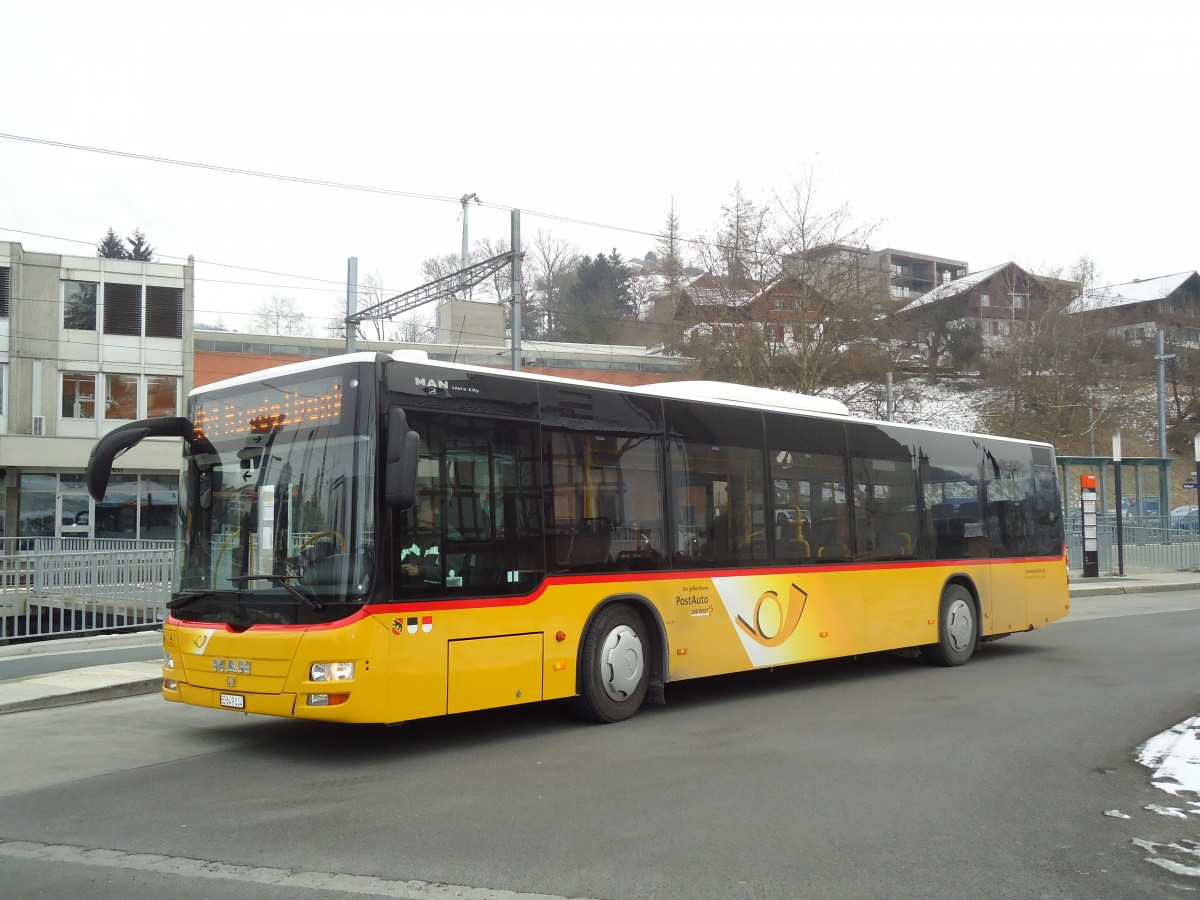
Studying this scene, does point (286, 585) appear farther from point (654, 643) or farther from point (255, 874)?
point (654, 643)

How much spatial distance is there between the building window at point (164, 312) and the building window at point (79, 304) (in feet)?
5.80

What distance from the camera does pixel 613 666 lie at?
946 centimetres

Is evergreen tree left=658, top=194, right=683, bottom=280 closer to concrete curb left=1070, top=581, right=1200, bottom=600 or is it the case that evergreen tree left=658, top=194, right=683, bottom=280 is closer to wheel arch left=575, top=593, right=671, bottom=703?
concrete curb left=1070, top=581, right=1200, bottom=600

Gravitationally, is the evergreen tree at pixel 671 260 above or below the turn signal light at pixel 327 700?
above

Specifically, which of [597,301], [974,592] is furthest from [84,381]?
[597,301]

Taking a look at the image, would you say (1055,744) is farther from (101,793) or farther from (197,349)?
(197,349)

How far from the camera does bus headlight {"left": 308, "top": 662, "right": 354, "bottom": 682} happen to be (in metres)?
7.55

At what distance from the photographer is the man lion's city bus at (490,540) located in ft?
25.4

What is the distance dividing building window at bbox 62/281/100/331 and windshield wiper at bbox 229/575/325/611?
111 ft

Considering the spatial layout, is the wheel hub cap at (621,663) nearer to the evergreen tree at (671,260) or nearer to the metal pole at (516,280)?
the metal pole at (516,280)

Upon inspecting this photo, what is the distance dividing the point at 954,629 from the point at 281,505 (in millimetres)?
9107

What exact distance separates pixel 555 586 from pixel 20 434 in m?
33.7

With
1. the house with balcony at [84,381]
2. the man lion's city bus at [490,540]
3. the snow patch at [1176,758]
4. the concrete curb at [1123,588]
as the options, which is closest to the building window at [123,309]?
the house with balcony at [84,381]

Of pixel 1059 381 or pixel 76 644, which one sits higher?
pixel 1059 381
